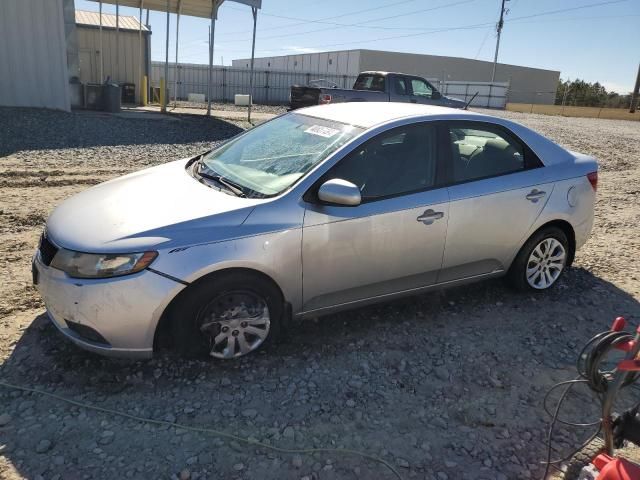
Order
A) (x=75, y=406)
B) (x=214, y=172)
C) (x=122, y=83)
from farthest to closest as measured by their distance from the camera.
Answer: (x=122, y=83)
(x=214, y=172)
(x=75, y=406)

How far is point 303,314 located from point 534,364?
164 cm

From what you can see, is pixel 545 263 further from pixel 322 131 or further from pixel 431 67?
pixel 431 67

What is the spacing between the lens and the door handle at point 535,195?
407 cm

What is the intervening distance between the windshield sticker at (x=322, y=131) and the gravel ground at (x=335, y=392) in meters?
1.41

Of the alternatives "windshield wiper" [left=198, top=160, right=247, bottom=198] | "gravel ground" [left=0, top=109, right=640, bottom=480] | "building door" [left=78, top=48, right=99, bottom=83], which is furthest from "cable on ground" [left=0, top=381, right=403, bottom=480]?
"building door" [left=78, top=48, right=99, bottom=83]

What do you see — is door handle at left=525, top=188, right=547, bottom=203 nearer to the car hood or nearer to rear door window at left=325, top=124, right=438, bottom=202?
rear door window at left=325, top=124, right=438, bottom=202

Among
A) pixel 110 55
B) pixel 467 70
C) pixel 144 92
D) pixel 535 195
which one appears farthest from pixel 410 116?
pixel 467 70

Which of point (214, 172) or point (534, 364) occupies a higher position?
point (214, 172)

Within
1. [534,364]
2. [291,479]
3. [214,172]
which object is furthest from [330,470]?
[214,172]

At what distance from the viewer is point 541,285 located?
447 cm

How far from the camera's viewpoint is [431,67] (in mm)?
58156

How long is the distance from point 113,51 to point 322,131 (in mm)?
18990

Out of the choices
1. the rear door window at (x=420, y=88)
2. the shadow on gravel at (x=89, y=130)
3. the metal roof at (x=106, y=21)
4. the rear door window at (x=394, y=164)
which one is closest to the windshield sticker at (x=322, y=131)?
the rear door window at (x=394, y=164)

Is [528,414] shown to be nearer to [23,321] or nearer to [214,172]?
[214,172]
